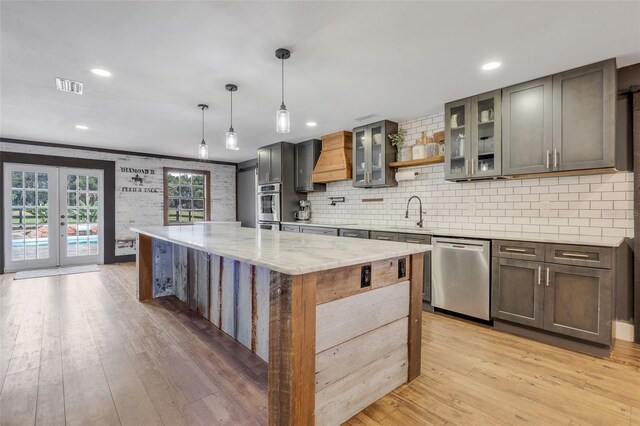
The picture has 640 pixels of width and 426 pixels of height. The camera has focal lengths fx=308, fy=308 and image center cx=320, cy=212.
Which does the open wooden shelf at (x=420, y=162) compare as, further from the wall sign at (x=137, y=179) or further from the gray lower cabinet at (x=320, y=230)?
the wall sign at (x=137, y=179)

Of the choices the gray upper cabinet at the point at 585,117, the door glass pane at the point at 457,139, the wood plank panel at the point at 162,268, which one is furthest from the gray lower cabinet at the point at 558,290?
the wood plank panel at the point at 162,268

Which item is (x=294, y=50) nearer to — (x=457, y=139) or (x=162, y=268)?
(x=457, y=139)

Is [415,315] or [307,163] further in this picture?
[307,163]

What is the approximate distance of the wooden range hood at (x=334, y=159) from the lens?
201 inches

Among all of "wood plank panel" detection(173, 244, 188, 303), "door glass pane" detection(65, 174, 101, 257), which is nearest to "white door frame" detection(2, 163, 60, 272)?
"door glass pane" detection(65, 174, 101, 257)

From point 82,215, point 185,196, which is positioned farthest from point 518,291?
point 82,215

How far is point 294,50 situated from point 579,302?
3.15 metres

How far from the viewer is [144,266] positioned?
13.2 ft

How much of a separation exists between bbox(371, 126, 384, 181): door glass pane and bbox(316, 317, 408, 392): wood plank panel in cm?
287

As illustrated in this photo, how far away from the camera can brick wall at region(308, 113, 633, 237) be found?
2871 mm

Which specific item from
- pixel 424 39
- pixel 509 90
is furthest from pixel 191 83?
pixel 509 90

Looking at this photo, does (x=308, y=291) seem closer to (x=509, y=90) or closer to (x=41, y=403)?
(x=41, y=403)

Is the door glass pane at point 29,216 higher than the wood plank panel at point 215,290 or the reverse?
higher

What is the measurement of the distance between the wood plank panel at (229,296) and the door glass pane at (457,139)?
276 cm
